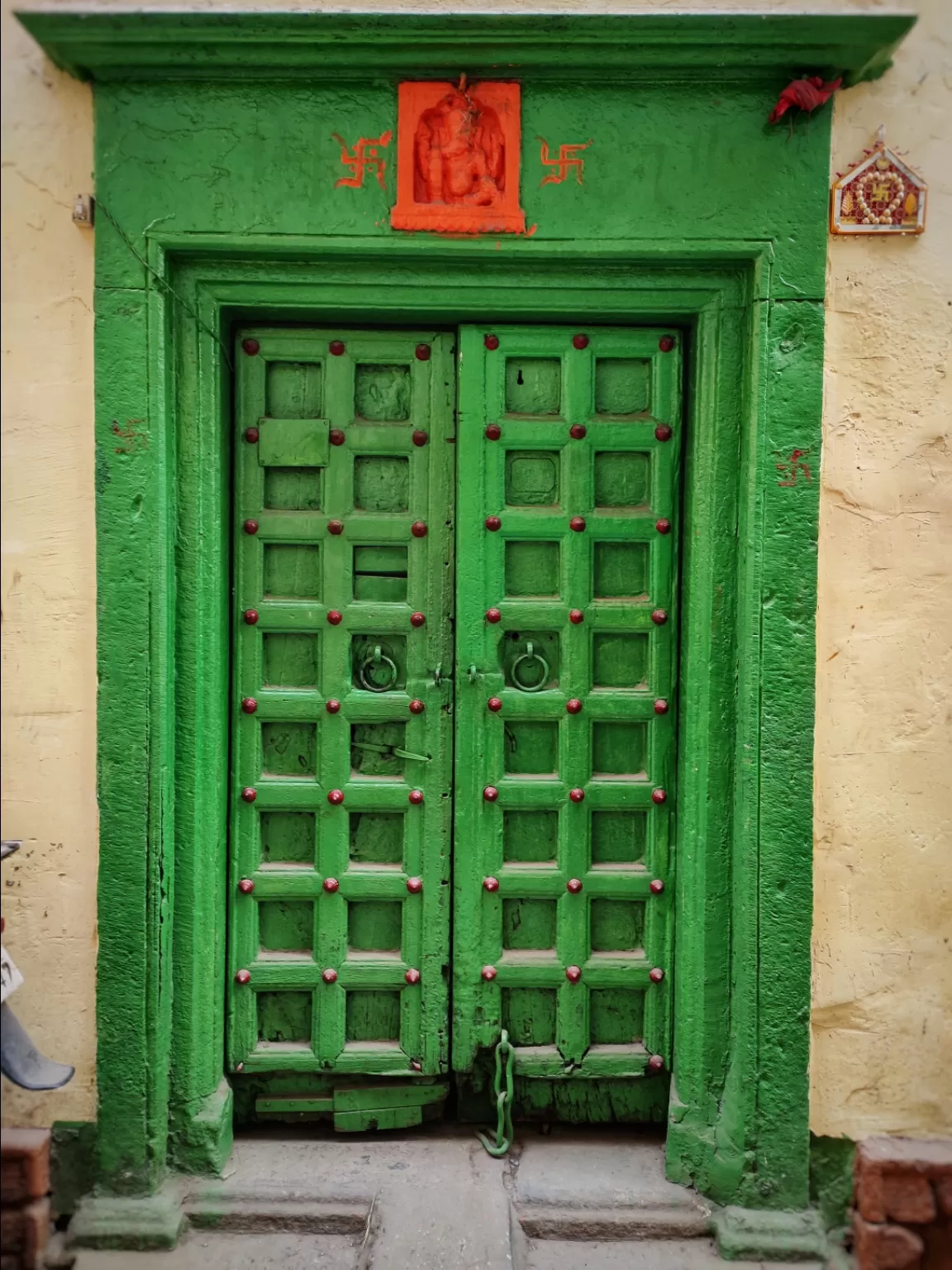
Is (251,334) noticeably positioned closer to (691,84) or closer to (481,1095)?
(691,84)

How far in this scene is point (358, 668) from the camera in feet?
8.95

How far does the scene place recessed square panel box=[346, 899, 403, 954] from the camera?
2.76 metres

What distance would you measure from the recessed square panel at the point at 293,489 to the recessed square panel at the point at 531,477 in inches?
21.6

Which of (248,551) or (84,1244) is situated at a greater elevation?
(248,551)

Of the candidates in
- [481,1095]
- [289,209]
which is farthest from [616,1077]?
[289,209]

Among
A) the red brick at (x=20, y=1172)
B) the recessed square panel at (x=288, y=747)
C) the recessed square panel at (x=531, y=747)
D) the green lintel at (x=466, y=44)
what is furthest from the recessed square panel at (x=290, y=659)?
the green lintel at (x=466, y=44)

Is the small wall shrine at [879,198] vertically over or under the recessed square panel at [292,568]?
over

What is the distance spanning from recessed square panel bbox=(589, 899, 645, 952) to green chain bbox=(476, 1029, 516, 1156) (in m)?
0.41

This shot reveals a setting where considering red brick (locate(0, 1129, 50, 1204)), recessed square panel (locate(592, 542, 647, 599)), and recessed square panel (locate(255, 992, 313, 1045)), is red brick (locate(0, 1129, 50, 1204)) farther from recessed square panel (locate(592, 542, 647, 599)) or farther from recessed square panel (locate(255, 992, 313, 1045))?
recessed square panel (locate(592, 542, 647, 599))

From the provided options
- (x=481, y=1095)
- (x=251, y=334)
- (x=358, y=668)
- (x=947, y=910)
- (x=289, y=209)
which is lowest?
(x=481, y=1095)

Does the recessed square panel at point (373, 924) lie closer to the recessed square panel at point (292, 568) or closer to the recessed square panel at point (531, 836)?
the recessed square panel at point (531, 836)

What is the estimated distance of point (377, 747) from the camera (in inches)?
108

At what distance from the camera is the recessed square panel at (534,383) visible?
268 cm

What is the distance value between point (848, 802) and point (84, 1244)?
2.31m
